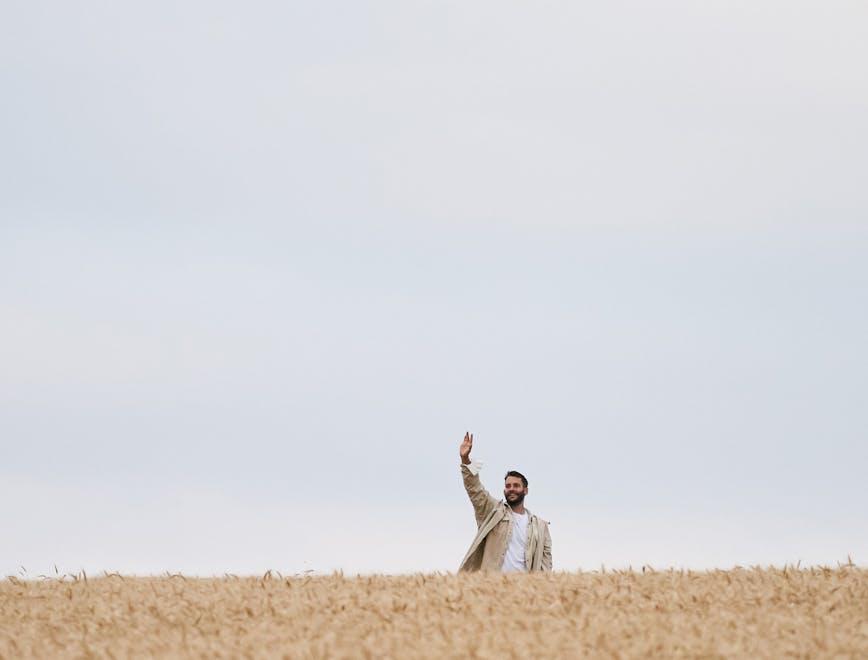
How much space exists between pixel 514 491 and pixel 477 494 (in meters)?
0.73

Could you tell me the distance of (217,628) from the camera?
15.0 metres

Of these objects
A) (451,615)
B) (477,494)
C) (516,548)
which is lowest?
(451,615)

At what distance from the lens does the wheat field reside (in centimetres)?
1378

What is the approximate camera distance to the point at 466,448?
2055 centimetres

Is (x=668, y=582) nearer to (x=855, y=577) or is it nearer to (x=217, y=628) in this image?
(x=855, y=577)

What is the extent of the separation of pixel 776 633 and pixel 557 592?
2768 millimetres

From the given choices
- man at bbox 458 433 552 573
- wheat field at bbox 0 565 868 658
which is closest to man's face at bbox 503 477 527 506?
man at bbox 458 433 552 573

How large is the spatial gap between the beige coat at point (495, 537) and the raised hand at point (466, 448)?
42 cm

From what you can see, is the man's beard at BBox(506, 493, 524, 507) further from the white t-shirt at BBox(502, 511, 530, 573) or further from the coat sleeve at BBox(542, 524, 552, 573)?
the coat sleeve at BBox(542, 524, 552, 573)

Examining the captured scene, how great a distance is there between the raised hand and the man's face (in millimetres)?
1126

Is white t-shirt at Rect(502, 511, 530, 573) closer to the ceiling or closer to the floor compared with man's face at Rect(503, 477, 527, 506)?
closer to the floor

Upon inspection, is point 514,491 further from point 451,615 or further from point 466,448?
point 451,615

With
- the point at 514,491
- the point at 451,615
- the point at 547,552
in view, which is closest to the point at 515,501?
the point at 514,491

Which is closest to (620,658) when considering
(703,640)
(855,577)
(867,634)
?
(703,640)
